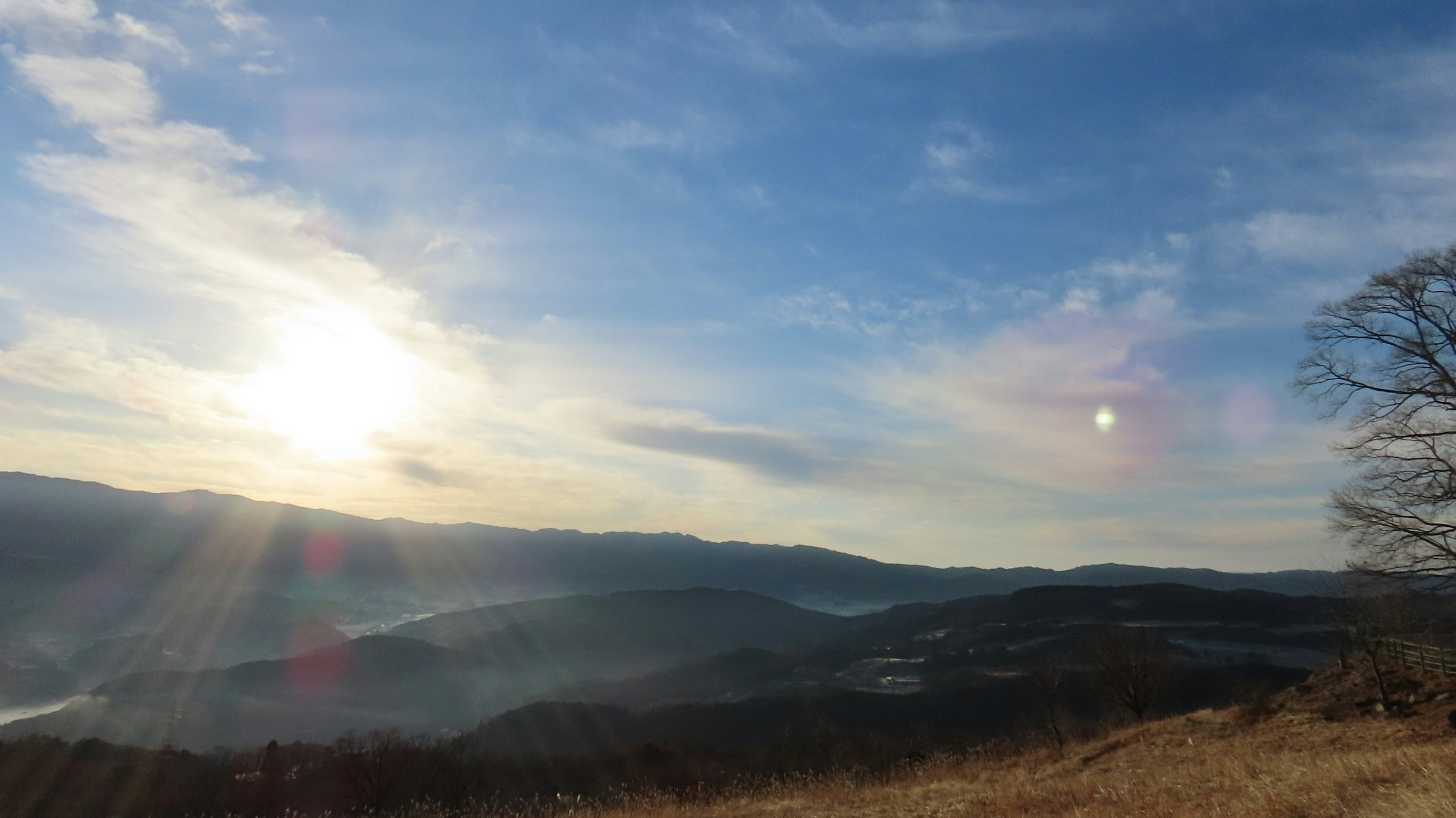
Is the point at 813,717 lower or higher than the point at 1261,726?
lower

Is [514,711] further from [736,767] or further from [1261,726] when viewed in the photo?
[1261,726]

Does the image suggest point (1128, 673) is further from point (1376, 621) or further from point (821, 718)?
point (821, 718)

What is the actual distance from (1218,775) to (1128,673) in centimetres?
3767

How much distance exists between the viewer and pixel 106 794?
56.8 metres

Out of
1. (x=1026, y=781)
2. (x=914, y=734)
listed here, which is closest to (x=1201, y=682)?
(x=914, y=734)

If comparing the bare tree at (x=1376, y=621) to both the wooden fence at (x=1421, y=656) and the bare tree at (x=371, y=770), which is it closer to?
the wooden fence at (x=1421, y=656)

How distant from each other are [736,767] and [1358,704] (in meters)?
49.7

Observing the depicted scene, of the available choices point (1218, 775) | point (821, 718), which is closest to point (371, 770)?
point (1218, 775)

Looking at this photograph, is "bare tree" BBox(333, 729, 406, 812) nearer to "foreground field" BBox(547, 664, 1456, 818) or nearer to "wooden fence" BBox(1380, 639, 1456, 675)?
"foreground field" BBox(547, 664, 1456, 818)

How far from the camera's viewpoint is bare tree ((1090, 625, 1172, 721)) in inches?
1789

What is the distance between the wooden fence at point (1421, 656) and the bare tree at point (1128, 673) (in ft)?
42.6

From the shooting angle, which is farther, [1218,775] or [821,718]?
[821,718]

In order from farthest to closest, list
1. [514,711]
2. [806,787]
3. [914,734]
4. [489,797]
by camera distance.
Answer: [514,711], [914,734], [489,797], [806,787]

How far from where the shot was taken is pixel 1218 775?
13.3 m
